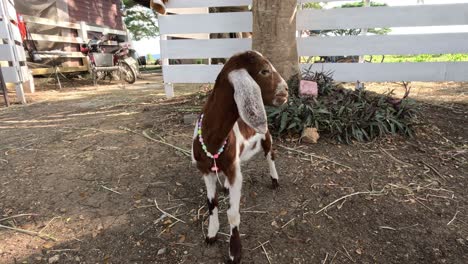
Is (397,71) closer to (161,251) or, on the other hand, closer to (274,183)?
(274,183)

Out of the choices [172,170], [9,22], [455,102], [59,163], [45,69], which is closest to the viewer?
[172,170]

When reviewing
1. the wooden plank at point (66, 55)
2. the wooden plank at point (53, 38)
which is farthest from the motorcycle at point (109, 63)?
the wooden plank at point (53, 38)

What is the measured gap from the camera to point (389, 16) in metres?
5.15

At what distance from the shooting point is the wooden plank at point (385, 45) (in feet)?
16.8

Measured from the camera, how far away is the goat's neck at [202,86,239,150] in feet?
6.51

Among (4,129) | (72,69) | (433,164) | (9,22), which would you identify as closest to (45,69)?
(72,69)

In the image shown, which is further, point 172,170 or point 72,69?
point 72,69

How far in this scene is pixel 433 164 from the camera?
10.8 feet

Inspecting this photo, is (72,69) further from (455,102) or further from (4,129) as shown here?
(455,102)

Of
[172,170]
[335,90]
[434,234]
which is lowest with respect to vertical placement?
[434,234]

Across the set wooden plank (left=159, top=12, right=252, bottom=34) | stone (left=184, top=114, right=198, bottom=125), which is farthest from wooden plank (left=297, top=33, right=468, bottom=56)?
stone (left=184, top=114, right=198, bottom=125)

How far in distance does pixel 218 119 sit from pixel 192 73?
13.2ft

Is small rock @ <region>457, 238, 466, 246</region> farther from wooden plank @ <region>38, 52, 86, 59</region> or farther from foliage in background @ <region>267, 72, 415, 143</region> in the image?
wooden plank @ <region>38, 52, 86, 59</region>

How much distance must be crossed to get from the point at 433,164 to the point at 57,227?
346 cm
